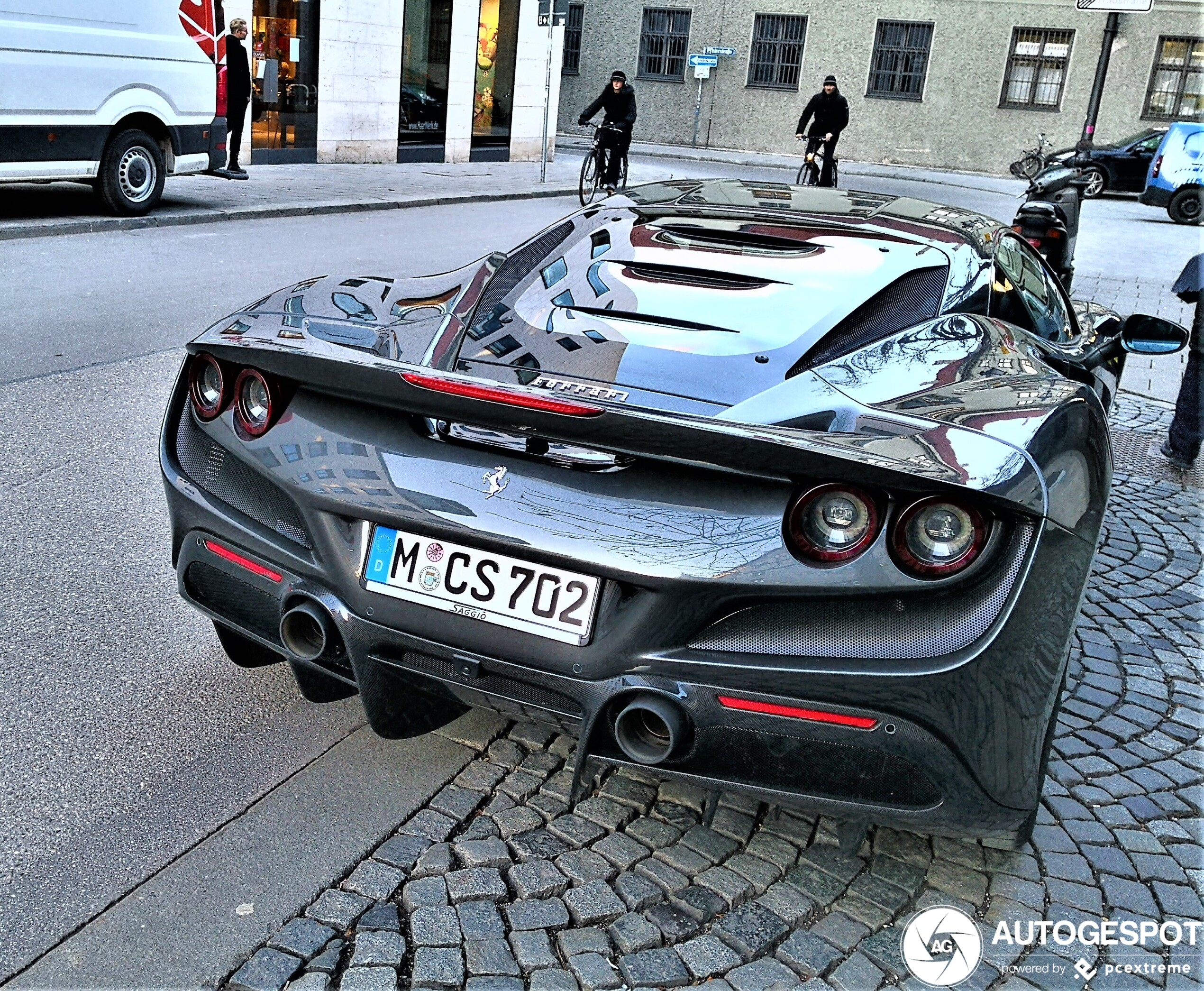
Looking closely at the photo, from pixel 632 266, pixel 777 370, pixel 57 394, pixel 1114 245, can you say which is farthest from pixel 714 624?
pixel 1114 245

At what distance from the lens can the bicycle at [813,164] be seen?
20.8 meters

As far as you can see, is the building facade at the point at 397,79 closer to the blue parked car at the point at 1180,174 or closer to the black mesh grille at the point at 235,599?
the blue parked car at the point at 1180,174

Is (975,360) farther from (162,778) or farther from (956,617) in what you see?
(162,778)

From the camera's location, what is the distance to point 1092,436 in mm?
2613

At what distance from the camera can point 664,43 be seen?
38312mm

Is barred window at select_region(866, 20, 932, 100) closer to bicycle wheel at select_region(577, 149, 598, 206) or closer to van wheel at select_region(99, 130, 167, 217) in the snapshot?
bicycle wheel at select_region(577, 149, 598, 206)

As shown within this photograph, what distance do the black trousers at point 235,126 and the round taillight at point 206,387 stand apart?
14.4 metres

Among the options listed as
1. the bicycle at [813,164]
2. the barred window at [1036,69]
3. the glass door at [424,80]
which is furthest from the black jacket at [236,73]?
the barred window at [1036,69]

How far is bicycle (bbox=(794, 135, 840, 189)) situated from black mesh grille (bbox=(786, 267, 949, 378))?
1778 cm

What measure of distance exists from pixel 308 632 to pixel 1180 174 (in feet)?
78.8

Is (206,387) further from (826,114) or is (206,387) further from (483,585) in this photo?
(826,114)

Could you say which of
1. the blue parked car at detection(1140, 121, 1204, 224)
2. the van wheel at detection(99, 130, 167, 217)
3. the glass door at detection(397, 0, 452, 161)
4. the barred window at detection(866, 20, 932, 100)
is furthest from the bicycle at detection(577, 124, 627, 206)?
the barred window at detection(866, 20, 932, 100)

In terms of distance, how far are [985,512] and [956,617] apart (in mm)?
202

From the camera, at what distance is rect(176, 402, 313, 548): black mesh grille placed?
8.63 ft
